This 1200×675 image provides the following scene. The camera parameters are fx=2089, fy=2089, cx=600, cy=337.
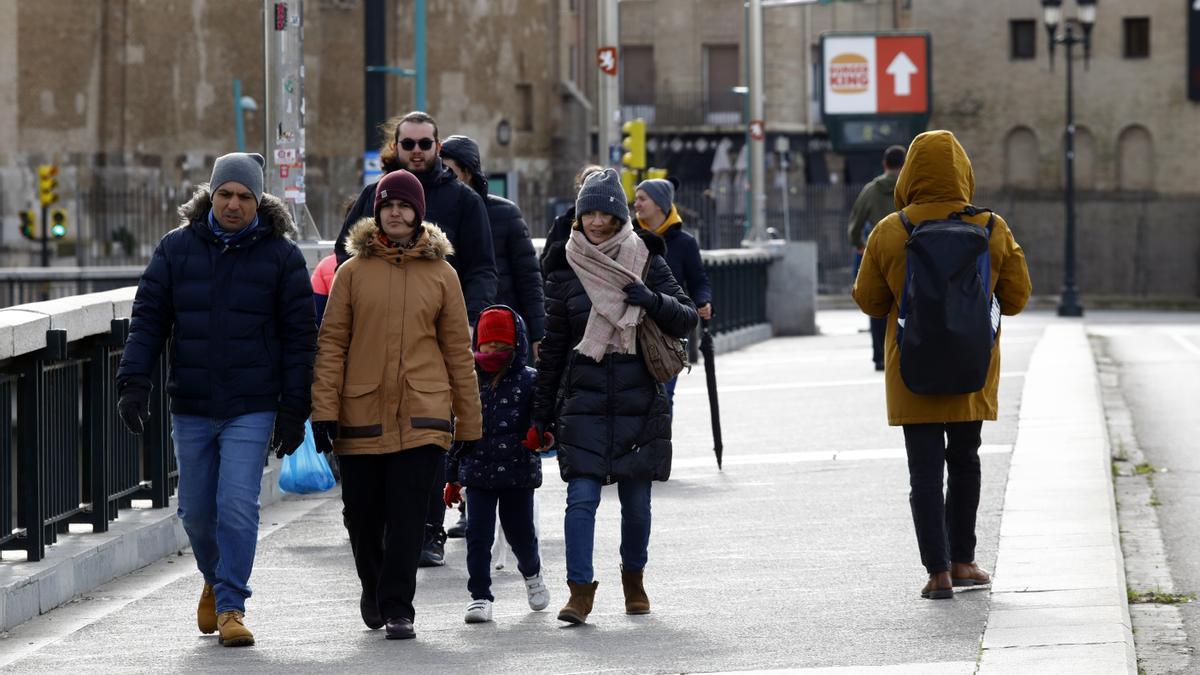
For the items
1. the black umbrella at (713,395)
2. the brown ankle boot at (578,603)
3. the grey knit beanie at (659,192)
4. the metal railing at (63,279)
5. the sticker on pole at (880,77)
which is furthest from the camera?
the sticker on pole at (880,77)

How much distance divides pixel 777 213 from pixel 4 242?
22027 mm

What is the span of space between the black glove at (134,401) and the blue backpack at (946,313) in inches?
110

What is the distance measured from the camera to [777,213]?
2392 inches

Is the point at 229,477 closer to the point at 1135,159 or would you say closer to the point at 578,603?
the point at 578,603

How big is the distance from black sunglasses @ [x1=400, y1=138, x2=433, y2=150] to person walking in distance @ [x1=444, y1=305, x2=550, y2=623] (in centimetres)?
125

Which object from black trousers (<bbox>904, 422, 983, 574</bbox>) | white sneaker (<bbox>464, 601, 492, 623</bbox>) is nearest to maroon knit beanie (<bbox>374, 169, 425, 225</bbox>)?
white sneaker (<bbox>464, 601, 492, 623</bbox>)

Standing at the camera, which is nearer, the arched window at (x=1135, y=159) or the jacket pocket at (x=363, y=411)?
the jacket pocket at (x=363, y=411)

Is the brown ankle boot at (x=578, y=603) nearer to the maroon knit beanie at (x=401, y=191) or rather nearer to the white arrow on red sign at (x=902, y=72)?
the maroon knit beanie at (x=401, y=191)

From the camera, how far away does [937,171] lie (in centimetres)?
795

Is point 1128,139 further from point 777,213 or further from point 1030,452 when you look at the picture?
point 1030,452

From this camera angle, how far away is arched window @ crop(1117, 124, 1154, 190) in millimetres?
64562

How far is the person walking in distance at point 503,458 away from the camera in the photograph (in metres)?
7.84

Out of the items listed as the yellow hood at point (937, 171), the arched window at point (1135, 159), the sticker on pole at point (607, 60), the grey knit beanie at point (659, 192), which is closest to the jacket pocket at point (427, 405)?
the yellow hood at point (937, 171)

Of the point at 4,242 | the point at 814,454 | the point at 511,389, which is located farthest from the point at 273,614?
the point at 4,242
